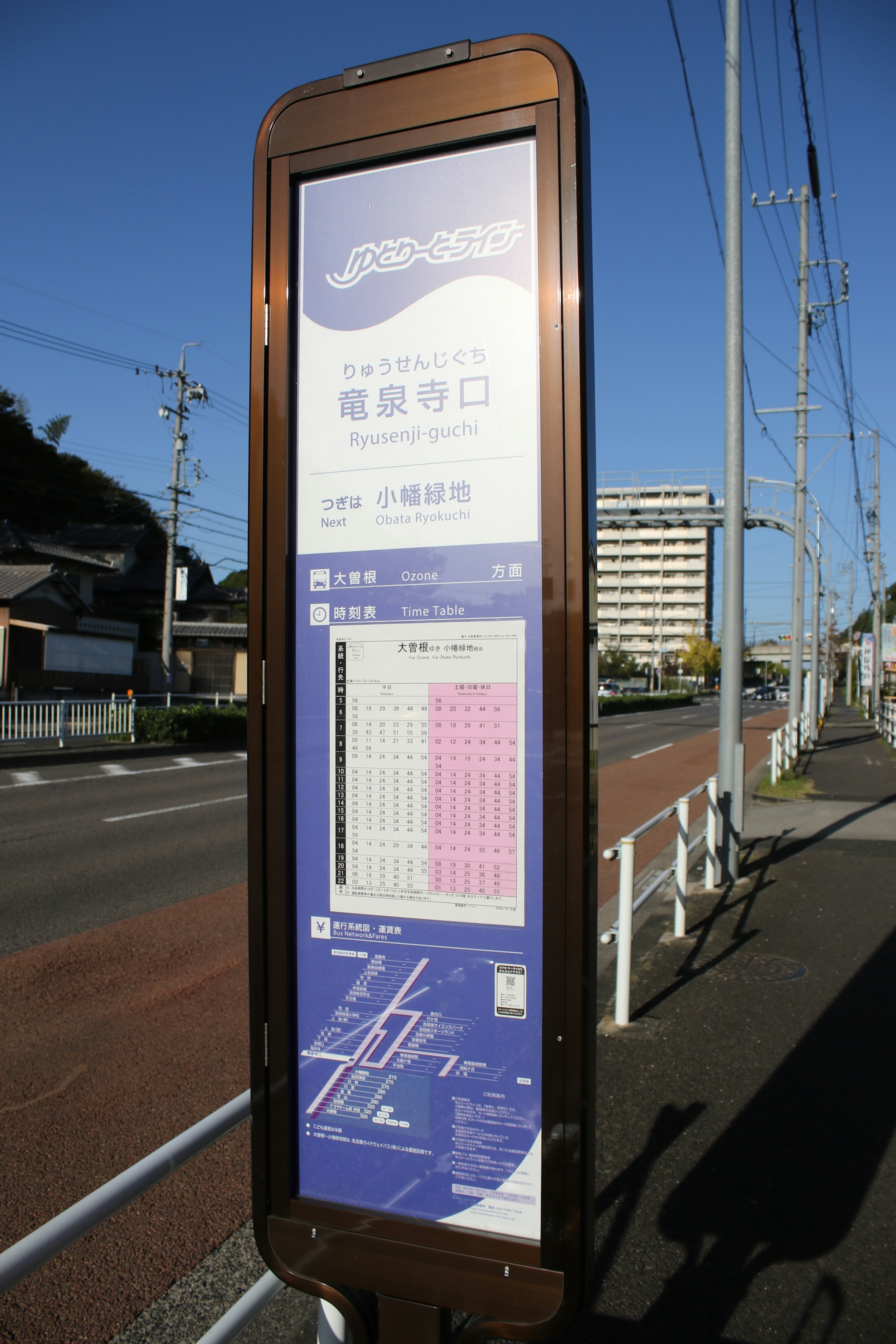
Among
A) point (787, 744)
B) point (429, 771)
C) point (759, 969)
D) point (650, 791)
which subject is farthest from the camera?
point (787, 744)

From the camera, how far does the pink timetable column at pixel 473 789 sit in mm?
1748

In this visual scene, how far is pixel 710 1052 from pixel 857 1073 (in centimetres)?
65

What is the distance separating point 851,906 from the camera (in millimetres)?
7000

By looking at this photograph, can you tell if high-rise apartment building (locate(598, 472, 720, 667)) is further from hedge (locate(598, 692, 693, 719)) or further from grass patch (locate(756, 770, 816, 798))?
grass patch (locate(756, 770, 816, 798))

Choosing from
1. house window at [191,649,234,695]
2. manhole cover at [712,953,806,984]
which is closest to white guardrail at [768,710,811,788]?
manhole cover at [712,953,806,984]

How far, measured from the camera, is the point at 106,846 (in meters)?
9.57

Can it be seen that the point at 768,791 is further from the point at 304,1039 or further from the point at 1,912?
the point at 304,1039

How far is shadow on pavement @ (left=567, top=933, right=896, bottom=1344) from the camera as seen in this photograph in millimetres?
2480

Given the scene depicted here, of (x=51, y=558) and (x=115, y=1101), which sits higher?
(x=51, y=558)

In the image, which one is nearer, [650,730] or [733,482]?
[733,482]

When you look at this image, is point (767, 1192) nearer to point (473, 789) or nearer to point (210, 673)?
point (473, 789)

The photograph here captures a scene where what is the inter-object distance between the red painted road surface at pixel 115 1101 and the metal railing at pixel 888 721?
2430 centimetres

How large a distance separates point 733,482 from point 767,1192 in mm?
6413

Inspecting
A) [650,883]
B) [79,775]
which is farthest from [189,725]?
[650,883]
